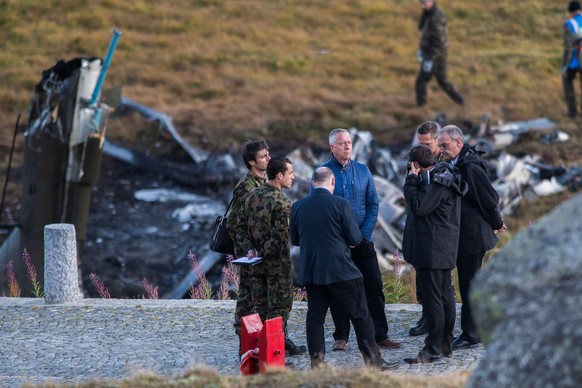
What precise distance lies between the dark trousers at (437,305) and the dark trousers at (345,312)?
492 millimetres

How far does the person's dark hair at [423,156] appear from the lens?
7582 millimetres

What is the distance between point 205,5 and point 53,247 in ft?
71.7

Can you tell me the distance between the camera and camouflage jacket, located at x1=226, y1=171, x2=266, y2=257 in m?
7.85

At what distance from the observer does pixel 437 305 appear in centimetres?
768

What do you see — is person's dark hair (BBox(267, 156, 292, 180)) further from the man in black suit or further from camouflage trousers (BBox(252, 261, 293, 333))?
camouflage trousers (BBox(252, 261, 293, 333))

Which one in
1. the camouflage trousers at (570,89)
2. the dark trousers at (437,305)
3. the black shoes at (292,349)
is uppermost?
the camouflage trousers at (570,89)

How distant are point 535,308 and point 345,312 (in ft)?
9.07

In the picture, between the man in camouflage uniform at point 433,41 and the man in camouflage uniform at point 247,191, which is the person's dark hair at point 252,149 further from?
the man in camouflage uniform at point 433,41

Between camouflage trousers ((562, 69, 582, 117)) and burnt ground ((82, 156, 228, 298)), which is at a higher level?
camouflage trousers ((562, 69, 582, 117))

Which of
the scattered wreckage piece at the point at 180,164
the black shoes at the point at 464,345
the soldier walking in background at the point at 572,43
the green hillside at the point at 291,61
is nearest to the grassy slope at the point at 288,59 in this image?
the green hillside at the point at 291,61

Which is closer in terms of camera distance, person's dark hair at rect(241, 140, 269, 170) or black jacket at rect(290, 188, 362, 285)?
black jacket at rect(290, 188, 362, 285)

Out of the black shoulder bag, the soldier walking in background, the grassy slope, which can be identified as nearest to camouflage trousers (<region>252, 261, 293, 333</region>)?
the black shoulder bag

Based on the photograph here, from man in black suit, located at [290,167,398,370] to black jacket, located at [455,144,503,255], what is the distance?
111cm

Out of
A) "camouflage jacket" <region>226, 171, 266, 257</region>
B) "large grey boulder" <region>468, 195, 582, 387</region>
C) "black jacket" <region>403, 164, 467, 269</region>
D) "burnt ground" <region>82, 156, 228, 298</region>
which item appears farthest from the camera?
"burnt ground" <region>82, 156, 228, 298</region>
